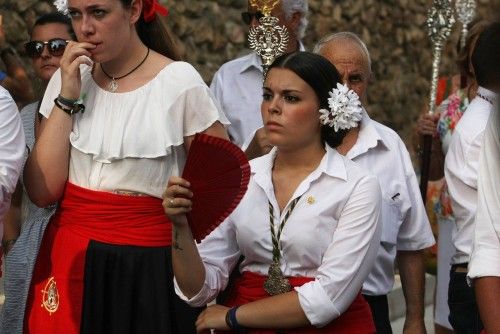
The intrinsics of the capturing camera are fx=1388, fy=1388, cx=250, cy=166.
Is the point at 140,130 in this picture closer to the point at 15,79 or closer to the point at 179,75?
the point at 179,75

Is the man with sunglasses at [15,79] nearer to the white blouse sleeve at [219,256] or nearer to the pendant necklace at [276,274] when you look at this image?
the white blouse sleeve at [219,256]

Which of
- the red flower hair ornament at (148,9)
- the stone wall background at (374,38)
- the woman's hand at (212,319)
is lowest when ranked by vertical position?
the stone wall background at (374,38)

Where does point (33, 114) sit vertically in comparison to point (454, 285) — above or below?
above

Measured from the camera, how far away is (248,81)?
271 inches

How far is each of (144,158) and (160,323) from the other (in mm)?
595

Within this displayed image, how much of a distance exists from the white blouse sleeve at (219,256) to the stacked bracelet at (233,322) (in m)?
0.11

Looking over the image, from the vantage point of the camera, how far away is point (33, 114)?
5.83m

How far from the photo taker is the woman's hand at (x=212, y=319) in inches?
179

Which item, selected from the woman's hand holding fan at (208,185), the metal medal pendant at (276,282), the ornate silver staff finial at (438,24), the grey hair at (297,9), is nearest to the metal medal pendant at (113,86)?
the woman's hand holding fan at (208,185)

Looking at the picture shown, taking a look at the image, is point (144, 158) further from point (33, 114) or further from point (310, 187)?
point (33, 114)

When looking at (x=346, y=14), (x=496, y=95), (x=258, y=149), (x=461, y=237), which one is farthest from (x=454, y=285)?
(x=346, y=14)

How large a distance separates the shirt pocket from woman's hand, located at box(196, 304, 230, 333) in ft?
3.40

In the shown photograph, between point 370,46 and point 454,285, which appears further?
point 370,46

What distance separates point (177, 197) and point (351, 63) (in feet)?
5.60
